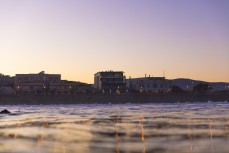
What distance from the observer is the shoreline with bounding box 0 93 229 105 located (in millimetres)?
146125

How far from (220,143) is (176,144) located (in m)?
2.31

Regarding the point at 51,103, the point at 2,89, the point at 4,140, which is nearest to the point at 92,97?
the point at 51,103

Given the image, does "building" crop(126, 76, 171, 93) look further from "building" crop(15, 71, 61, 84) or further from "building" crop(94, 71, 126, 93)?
"building" crop(15, 71, 61, 84)

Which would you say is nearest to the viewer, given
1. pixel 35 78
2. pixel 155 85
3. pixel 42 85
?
pixel 42 85

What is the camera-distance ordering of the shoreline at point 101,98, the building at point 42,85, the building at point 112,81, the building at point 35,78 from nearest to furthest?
the shoreline at point 101,98 → the building at point 42,85 → the building at point 112,81 → the building at point 35,78

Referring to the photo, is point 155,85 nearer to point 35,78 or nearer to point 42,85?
point 42,85

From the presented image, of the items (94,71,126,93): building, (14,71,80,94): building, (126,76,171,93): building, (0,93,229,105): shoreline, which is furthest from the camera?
(126,76,171,93): building

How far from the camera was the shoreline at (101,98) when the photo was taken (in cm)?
14612

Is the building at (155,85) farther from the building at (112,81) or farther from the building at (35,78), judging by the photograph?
the building at (35,78)

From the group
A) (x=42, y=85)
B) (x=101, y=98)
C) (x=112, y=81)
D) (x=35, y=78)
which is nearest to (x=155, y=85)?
(x=112, y=81)

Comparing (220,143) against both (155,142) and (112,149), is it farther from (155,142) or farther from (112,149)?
(112,149)

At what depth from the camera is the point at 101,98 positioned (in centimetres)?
15050

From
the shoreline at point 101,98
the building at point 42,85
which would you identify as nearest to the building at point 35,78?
the building at point 42,85

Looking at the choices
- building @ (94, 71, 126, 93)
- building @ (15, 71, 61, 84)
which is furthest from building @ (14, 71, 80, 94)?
A: building @ (94, 71, 126, 93)
